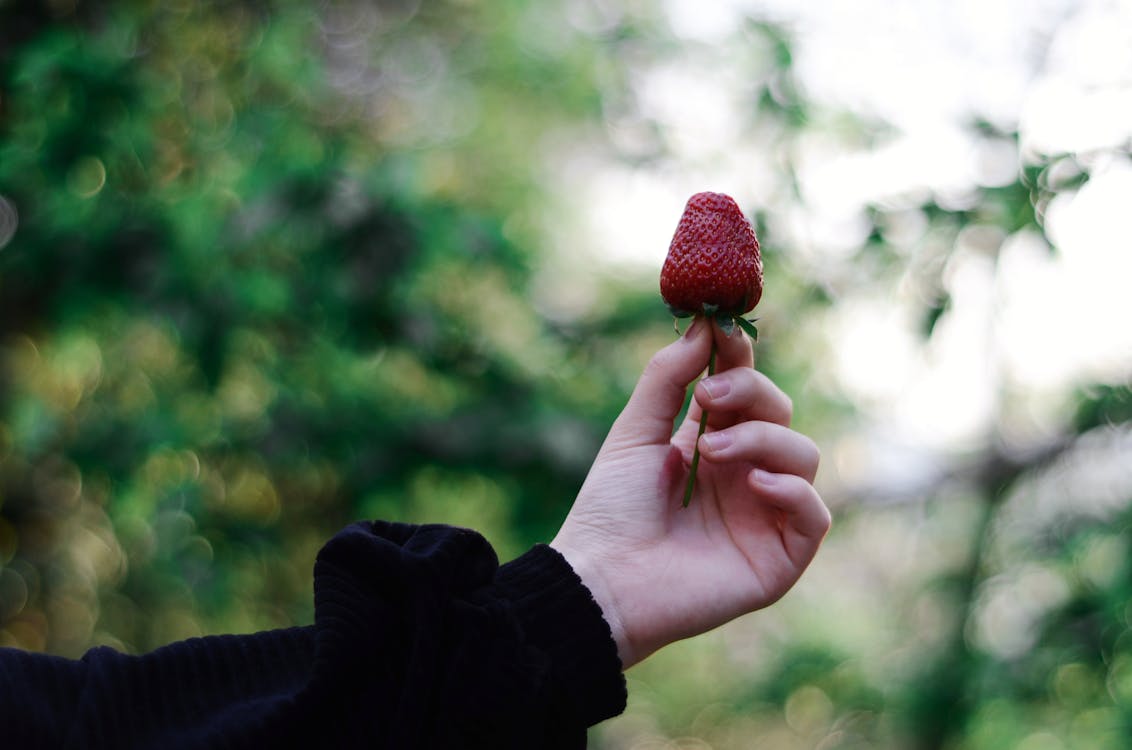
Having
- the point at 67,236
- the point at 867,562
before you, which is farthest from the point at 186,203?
the point at 867,562

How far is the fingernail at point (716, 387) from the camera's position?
104 cm

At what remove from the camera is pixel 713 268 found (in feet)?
3.45

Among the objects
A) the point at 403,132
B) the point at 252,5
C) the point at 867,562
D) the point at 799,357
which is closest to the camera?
the point at 252,5

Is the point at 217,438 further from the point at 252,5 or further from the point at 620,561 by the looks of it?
the point at 620,561

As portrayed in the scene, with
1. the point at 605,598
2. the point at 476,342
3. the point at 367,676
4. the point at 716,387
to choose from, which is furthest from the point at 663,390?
the point at 476,342

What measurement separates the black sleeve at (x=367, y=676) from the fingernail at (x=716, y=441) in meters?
0.22

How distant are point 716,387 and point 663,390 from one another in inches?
3.7

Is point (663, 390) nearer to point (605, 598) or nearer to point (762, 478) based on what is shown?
point (762, 478)

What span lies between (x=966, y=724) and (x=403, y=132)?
3.23m

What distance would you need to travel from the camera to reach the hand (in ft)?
3.52

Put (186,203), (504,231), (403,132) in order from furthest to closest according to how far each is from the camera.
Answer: (403,132)
(504,231)
(186,203)

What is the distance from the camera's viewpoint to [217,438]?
2.46 metres

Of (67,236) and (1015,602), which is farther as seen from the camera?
(1015,602)

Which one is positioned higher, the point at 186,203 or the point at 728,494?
the point at 186,203
